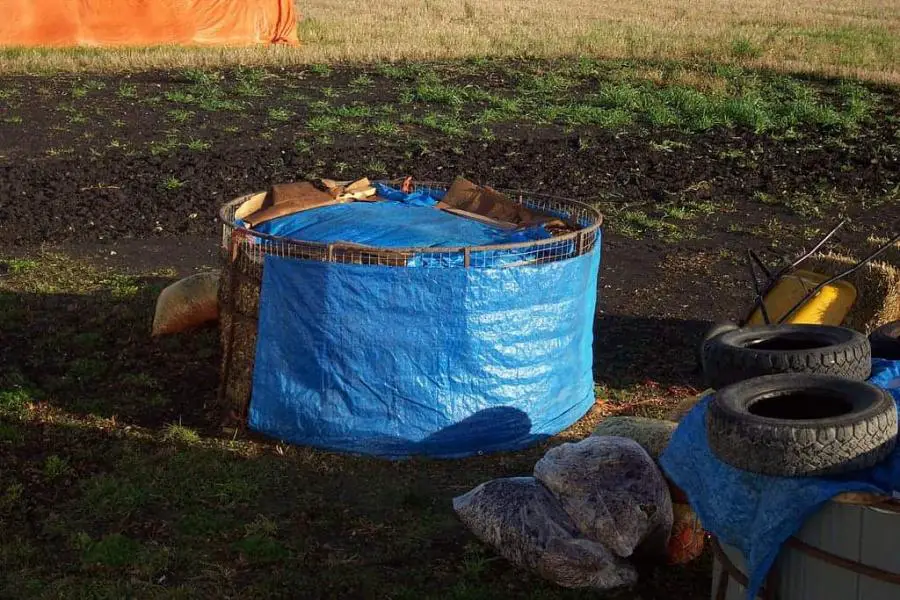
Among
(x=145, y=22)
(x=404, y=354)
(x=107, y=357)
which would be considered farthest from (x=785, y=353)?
(x=145, y=22)

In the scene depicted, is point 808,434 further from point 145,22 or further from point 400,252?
point 145,22

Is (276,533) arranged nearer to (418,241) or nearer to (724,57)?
(418,241)

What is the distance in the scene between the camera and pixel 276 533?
20.2 ft

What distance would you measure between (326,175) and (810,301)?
24.9ft

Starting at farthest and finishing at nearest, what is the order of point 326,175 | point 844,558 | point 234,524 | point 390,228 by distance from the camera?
point 326,175
point 390,228
point 234,524
point 844,558

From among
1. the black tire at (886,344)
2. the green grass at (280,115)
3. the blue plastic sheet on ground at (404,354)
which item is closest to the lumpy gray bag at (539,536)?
the blue plastic sheet on ground at (404,354)

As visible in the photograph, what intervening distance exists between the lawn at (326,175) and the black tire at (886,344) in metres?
1.43

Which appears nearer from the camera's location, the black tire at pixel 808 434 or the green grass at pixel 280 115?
the black tire at pixel 808 434

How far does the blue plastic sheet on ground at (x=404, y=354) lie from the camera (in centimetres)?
688

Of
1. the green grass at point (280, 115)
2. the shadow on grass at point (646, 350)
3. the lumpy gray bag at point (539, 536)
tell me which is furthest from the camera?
the green grass at point (280, 115)

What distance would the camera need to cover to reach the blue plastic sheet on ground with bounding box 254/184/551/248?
732 centimetres

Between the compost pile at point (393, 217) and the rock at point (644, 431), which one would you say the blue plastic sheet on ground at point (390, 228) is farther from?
the rock at point (644, 431)

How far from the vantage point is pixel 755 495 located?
4.53 metres

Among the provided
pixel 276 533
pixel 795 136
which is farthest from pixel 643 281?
pixel 795 136
